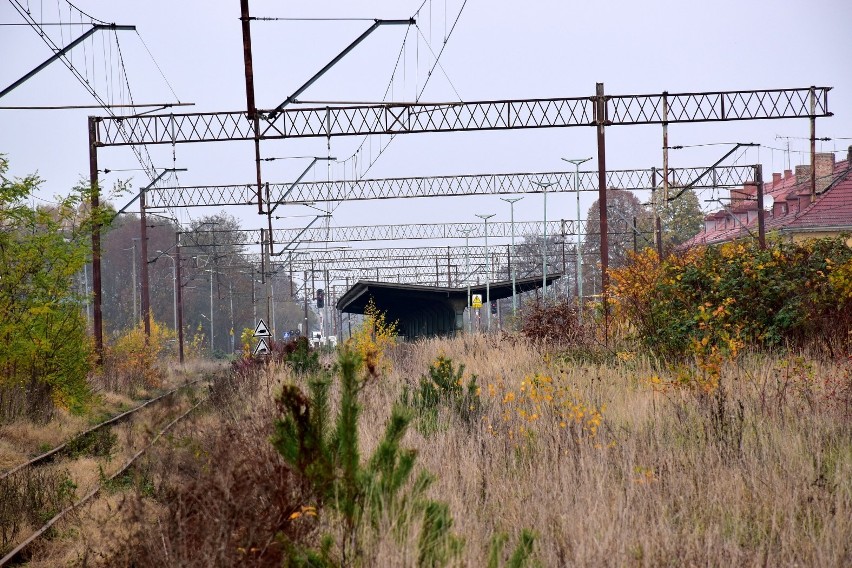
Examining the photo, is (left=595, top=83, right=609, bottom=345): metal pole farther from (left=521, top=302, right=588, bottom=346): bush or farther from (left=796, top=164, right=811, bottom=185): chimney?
(left=796, top=164, right=811, bottom=185): chimney

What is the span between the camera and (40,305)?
21672 millimetres

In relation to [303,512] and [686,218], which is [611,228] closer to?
[686,218]

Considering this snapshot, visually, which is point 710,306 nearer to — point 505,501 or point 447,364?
point 447,364

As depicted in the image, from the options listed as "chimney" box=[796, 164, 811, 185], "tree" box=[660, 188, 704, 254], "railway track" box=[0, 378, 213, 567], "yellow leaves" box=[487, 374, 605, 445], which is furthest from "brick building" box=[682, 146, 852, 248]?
"yellow leaves" box=[487, 374, 605, 445]

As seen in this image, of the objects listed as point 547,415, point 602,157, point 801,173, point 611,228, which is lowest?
point 547,415

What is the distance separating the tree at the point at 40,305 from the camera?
21266 millimetres

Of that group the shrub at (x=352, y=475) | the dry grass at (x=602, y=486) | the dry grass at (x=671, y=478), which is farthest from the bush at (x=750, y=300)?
the shrub at (x=352, y=475)

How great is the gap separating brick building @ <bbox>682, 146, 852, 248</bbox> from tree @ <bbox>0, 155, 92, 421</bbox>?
2392 cm

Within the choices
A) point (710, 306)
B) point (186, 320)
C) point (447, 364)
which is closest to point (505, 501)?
point (447, 364)

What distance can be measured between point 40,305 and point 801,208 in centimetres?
4374

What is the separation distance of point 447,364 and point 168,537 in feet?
32.7

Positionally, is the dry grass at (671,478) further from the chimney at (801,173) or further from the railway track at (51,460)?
the chimney at (801,173)

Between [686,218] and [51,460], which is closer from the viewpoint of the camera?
[51,460]

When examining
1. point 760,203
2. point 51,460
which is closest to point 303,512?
point 51,460
